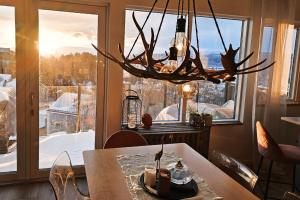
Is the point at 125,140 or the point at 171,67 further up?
the point at 171,67

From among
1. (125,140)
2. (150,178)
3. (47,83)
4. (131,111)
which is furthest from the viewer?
(131,111)

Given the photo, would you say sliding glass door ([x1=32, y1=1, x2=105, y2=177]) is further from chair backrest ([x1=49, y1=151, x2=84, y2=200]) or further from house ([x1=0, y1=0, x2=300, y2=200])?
chair backrest ([x1=49, y1=151, x2=84, y2=200])

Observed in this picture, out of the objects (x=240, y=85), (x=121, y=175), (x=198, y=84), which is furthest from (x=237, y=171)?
(x=240, y=85)

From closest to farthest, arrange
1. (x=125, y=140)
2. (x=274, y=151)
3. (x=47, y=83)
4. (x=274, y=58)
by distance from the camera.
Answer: (x=125, y=140) < (x=274, y=151) < (x=47, y=83) < (x=274, y=58)

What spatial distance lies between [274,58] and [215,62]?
802mm

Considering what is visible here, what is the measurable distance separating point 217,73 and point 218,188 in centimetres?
84

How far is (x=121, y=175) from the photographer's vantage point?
1979mm

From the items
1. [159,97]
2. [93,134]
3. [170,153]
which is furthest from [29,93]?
[170,153]

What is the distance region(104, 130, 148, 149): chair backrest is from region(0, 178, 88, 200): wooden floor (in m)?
0.84

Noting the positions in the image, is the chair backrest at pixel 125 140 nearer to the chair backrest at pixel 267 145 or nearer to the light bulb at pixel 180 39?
the chair backrest at pixel 267 145

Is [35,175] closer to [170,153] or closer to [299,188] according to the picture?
[170,153]

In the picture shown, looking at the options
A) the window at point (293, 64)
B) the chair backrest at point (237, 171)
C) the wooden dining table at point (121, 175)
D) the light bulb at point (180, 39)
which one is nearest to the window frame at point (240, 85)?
the window at point (293, 64)

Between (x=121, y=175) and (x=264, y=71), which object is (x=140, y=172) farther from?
(x=264, y=71)

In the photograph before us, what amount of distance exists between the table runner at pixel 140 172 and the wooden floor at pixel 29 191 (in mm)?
1210
